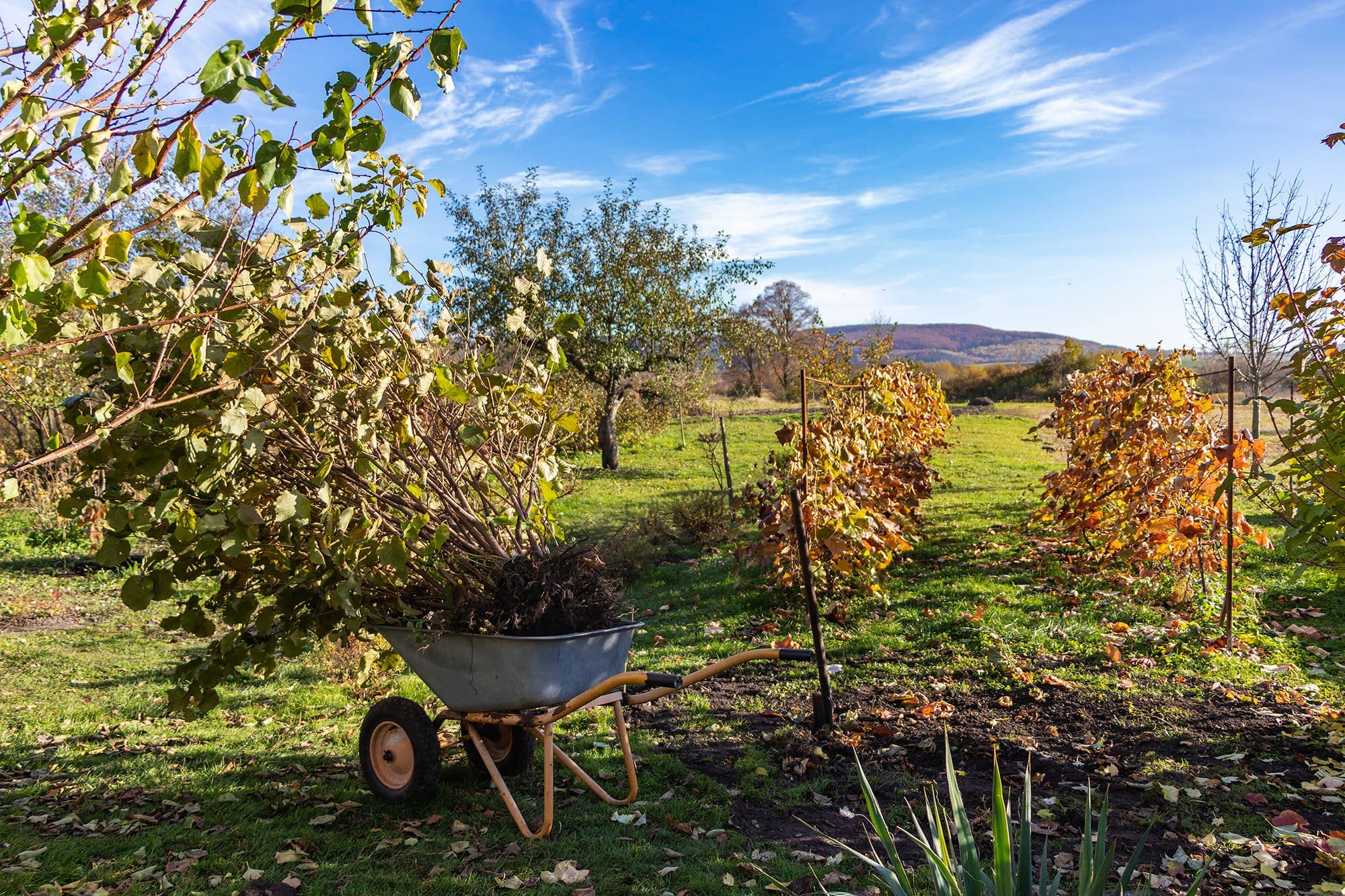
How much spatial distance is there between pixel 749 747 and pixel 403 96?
Result: 3.33m

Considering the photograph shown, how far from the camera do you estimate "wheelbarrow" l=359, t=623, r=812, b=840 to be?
10.0ft

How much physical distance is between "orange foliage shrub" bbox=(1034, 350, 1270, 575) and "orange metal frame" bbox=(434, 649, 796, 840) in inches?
167

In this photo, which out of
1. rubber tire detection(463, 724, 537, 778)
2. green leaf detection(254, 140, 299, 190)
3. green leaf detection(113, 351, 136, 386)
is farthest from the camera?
rubber tire detection(463, 724, 537, 778)

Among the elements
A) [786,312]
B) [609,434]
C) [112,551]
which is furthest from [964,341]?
[112,551]

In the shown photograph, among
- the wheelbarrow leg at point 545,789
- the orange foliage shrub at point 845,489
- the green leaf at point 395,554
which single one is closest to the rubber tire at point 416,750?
the wheelbarrow leg at point 545,789

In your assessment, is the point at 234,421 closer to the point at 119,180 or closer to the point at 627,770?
the point at 119,180

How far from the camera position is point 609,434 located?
1662 cm

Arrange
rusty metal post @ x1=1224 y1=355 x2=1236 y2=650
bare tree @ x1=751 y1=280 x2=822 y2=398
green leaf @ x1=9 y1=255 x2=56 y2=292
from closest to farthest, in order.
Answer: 1. green leaf @ x1=9 y1=255 x2=56 y2=292
2. rusty metal post @ x1=1224 y1=355 x2=1236 y2=650
3. bare tree @ x1=751 y1=280 x2=822 y2=398

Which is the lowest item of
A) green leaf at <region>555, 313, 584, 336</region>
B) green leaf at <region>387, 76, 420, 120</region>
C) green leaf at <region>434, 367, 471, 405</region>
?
green leaf at <region>434, 367, 471, 405</region>

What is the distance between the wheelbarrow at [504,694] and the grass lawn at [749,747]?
16 centimetres

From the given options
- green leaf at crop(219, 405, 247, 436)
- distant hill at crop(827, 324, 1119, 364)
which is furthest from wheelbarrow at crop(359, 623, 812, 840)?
distant hill at crop(827, 324, 1119, 364)

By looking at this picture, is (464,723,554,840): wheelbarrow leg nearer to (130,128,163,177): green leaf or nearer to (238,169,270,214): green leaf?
(238,169,270,214): green leaf

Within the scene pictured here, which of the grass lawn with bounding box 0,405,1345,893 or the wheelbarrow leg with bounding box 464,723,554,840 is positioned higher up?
the wheelbarrow leg with bounding box 464,723,554,840

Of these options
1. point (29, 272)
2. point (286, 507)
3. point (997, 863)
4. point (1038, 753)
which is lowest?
point (1038, 753)
